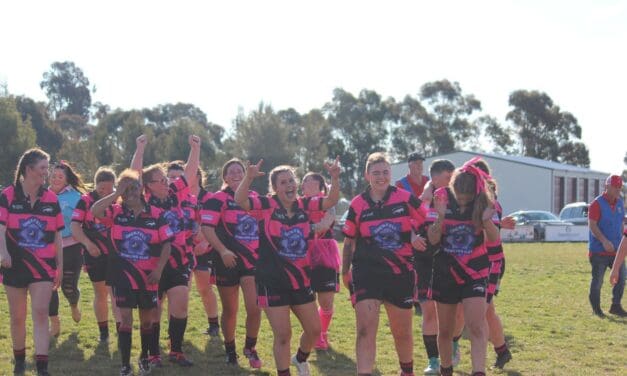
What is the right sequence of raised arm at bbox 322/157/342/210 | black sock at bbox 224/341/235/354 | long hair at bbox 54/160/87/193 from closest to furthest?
raised arm at bbox 322/157/342/210 → black sock at bbox 224/341/235/354 → long hair at bbox 54/160/87/193

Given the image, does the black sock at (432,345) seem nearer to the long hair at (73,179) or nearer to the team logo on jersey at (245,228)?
the team logo on jersey at (245,228)

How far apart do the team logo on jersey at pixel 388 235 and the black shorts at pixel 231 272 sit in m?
1.89

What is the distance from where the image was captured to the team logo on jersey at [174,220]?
720 cm

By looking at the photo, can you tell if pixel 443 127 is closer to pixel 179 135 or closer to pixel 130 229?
pixel 179 135

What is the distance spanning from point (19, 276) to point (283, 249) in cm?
253

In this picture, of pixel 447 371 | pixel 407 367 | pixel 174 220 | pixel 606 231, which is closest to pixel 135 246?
pixel 174 220

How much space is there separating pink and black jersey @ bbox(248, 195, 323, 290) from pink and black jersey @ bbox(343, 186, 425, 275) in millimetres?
416

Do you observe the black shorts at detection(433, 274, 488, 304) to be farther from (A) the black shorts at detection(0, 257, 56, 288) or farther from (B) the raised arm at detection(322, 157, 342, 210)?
(A) the black shorts at detection(0, 257, 56, 288)

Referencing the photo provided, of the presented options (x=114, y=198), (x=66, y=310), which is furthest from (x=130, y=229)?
(x=66, y=310)

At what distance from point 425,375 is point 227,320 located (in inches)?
82.5

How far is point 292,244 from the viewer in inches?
239

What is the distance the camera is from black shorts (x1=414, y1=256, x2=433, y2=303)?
7320 millimetres

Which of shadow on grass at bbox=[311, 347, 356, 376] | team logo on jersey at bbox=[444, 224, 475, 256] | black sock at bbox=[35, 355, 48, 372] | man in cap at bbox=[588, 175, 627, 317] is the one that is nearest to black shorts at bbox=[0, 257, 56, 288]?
black sock at bbox=[35, 355, 48, 372]

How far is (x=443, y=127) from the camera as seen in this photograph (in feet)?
240
